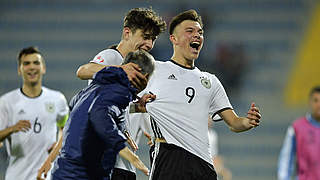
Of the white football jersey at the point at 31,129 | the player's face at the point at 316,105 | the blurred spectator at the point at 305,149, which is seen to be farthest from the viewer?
the player's face at the point at 316,105

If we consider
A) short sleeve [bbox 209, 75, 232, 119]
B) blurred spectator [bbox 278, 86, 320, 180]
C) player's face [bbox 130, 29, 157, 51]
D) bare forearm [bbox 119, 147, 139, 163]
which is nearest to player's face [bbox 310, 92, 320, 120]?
blurred spectator [bbox 278, 86, 320, 180]

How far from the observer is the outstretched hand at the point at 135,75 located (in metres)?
3.64

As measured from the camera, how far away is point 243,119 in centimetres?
477

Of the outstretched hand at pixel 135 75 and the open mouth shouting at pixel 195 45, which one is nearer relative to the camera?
the outstretched hand at pixel 135 75

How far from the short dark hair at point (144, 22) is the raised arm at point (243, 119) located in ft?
2.61

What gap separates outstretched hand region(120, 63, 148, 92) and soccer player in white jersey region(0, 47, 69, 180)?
2500 millimetres

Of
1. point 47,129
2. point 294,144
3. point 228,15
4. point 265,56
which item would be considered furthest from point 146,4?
point 47,129

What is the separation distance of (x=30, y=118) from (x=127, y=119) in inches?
67.7

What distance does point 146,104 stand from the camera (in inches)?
186

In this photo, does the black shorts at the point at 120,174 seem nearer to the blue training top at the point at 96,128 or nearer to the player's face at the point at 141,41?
the player's face at the point at 141,41

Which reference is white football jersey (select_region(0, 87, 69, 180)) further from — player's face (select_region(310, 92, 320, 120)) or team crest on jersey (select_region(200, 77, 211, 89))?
player's face (select_region(310, 92, 320, 120))

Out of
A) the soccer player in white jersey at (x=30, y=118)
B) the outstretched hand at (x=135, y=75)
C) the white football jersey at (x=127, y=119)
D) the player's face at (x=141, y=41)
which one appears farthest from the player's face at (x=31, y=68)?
the outstretched hand at (x=135, y=75)

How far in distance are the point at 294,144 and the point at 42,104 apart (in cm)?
302

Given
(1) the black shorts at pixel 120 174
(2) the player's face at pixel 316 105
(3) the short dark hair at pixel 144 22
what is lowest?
(1) the black shorts at pixel 120 174
